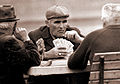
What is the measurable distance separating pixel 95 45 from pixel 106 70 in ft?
0.95

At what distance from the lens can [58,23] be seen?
477cm

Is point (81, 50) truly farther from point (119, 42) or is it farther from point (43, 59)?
point (43, 59)

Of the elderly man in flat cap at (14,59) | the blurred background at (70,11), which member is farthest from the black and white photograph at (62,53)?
the blurred background at (70,11)

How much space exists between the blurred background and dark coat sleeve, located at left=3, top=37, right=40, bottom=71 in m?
3.73

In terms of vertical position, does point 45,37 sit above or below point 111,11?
below

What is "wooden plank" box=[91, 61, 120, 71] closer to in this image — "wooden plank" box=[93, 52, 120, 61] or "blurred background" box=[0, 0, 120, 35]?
"wooden plank" box=[93, 52, 120, 61]

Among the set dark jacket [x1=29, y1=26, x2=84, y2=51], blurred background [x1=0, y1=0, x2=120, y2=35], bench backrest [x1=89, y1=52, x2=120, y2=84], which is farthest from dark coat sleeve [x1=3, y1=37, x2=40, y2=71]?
blurred background [x1=0, y1=0, x2=120, y2=35]

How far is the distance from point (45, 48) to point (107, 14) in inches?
54.0

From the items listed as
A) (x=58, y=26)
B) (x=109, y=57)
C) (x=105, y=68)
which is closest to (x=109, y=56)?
(x=109, y=57)

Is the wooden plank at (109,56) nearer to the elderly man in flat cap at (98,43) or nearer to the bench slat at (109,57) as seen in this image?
the bench slat at (109,57)

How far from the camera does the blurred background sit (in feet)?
23.8

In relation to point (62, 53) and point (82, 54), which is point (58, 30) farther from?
point (82, 54)

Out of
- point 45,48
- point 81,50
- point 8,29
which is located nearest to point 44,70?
point 81,50

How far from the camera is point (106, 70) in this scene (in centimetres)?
338
